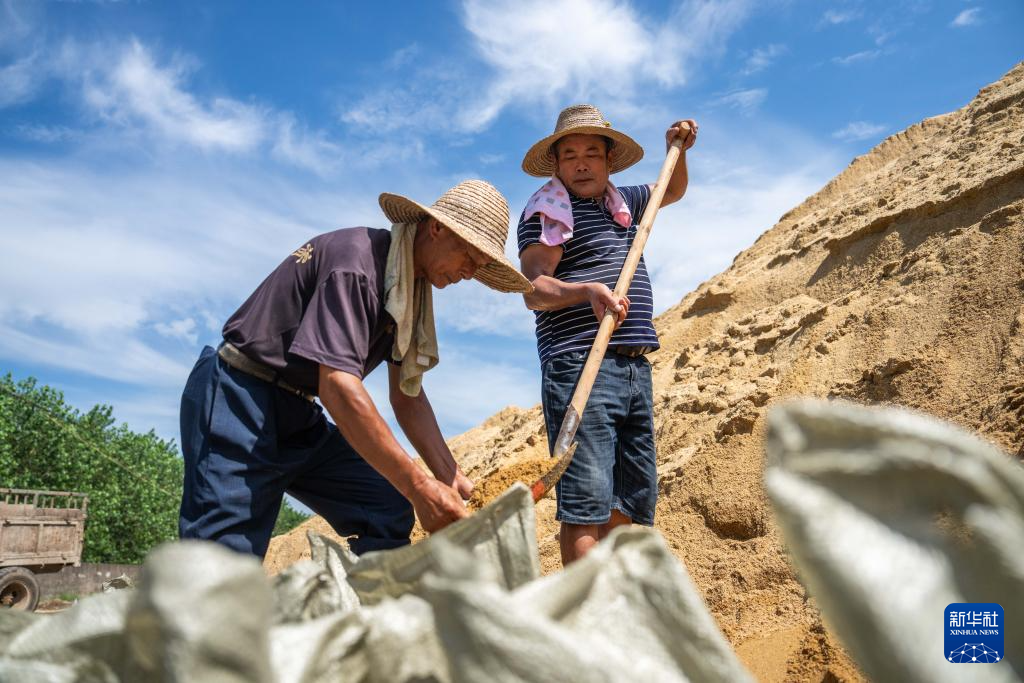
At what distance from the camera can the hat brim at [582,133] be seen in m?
3.25

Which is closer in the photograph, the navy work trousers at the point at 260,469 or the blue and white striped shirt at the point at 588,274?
the navy work trousers at the point at 260,469

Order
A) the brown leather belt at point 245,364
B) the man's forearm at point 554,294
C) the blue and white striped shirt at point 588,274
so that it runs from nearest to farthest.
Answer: the brown leather belt at point 245,364, the man's forearm at point 554,294, the blue and white striped shirt at point 588,274

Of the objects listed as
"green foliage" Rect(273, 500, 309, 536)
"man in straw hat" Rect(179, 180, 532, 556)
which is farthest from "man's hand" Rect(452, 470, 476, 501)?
"green foliage" Rect(273, 500, 309, 536)

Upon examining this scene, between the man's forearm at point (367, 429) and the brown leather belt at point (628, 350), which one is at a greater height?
the brown leather belt at point (628, 350)

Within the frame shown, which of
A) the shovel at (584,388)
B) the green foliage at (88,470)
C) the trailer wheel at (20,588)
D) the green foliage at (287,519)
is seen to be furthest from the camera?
the green foliage at (287,519)

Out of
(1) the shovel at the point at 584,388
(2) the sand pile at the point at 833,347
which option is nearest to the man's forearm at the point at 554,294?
(1) the shovel at the point at 584,388

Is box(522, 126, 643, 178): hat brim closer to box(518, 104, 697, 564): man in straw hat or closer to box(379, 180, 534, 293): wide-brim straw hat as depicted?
box(518, 104, 697, 564): man in straw hat

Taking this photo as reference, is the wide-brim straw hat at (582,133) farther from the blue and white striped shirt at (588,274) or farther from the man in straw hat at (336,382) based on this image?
the man in straw hat at (336,382)

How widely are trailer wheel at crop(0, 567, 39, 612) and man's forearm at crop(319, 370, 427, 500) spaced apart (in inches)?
384

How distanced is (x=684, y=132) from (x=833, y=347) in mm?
2706

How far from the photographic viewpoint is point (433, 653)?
3.40 ft

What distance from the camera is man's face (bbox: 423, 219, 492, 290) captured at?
255 cm

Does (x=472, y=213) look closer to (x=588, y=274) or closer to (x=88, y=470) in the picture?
(x=588, y=274)

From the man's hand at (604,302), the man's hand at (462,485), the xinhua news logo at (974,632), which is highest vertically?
the man's hand at (604,302)
